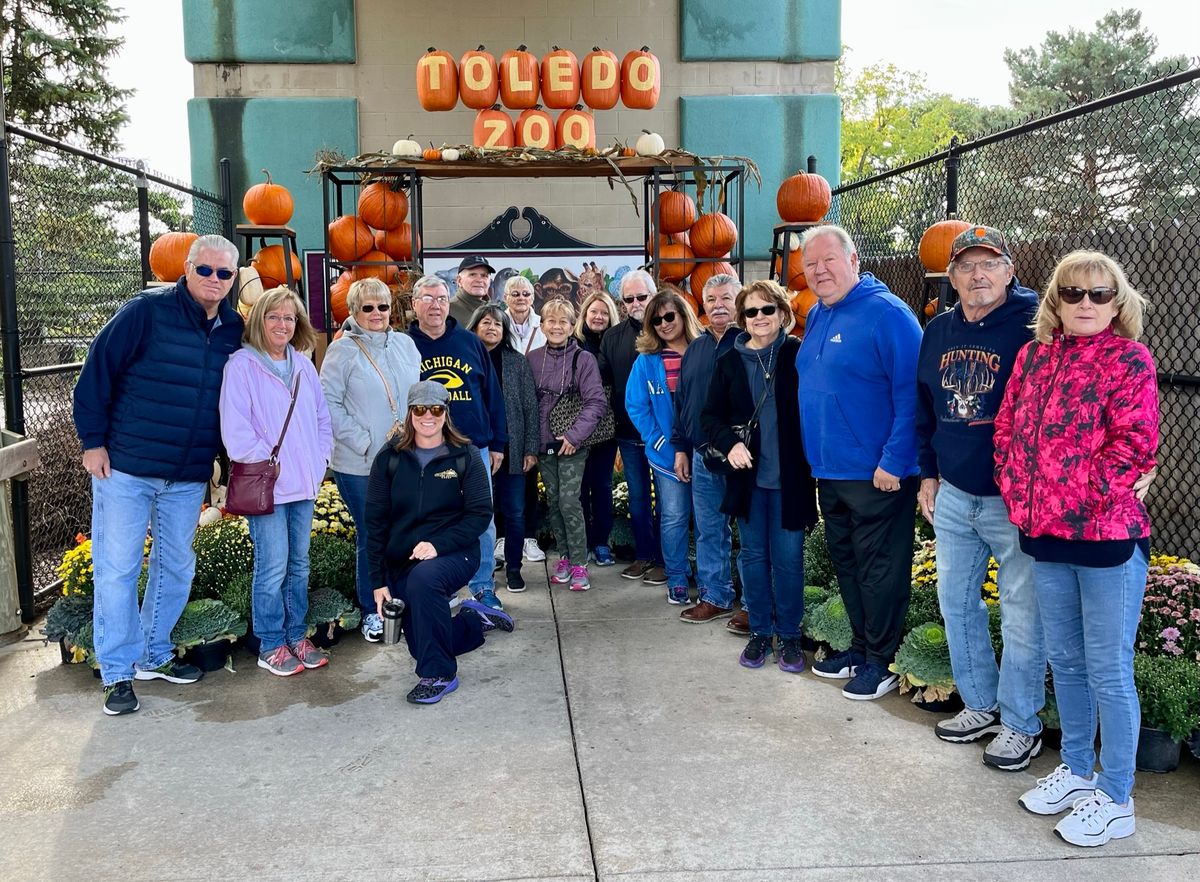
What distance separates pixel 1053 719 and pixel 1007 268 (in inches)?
67.2

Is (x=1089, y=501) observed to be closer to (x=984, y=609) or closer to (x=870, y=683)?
(x=984, y=609)

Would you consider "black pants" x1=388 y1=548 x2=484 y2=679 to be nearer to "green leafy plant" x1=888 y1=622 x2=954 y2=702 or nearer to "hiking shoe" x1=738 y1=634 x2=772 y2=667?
"hiking shoe" x1=738 y1=634 x2=772 y2=667

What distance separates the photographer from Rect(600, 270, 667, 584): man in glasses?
20.6 ft

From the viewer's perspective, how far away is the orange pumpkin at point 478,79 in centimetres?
984

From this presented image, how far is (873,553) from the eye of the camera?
431 centimetres

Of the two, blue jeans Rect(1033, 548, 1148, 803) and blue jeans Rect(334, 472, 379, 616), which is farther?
blue jeans Rect(334, 472, 379, 616)

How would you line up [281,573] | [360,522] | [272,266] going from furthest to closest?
1. [272,266]
2. [360,522]
3. [281,573]

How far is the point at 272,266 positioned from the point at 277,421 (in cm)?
500

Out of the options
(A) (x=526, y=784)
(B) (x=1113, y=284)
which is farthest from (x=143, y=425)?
(B) (x=1113, y=284)

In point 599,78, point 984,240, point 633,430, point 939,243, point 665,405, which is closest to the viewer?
point 984,240

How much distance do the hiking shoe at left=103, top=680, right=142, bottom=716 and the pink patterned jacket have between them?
3.64 m

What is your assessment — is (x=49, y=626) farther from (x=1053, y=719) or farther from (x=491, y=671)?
(x=1053, y=719)

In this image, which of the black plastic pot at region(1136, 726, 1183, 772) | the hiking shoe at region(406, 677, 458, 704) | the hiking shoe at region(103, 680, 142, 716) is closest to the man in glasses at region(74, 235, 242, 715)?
the hiking shoe at region(103, 680, 142, 716)

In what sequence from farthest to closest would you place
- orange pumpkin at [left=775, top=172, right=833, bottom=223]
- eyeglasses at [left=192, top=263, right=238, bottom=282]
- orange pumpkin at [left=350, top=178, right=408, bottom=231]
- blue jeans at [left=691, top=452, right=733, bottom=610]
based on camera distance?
1. orange pumpkin at [left=775, top=172, right=833, bottom=223]
2. orange pumpkin at [left=350, top=178, right=408, bottom=231]
3. blue jeans at [left=691, top=452, right=733, bottom=610]
4. eyeglasses at [left=192, top=263, right=238, bottom=282]
